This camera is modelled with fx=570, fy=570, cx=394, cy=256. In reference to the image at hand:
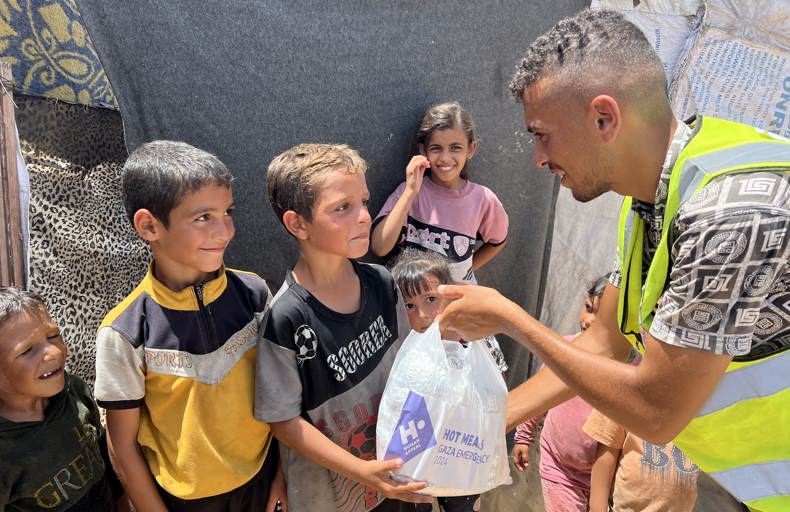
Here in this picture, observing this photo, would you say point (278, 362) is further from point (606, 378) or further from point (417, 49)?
point (417, 49)

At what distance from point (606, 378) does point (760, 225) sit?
482mm

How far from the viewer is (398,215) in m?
2.63

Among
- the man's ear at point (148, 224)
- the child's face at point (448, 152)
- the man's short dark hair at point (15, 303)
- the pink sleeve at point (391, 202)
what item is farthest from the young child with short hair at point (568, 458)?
the man's short dark hair at point (15, 303)

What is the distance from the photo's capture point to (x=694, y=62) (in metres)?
3.05

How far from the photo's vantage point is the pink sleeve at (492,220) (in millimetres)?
2988

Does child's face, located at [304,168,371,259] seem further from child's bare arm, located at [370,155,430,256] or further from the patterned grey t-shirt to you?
the patterned grey t-shirt

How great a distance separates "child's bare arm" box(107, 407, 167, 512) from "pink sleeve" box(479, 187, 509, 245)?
6.24 feet

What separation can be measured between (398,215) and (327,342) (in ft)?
3.21

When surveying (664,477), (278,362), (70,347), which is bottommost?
(664,477)

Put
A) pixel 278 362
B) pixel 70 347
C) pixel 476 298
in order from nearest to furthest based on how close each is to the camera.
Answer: pixel 476 298
pixel 278 362
pixel 70 347

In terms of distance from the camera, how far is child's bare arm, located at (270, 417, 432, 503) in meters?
1.65

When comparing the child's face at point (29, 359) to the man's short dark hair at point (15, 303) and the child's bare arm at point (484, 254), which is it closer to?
the man's short dark hair at point (15, 303)

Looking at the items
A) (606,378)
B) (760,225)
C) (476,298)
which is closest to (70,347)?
(476,298)

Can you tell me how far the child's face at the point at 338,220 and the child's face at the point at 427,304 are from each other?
2.04 feet
